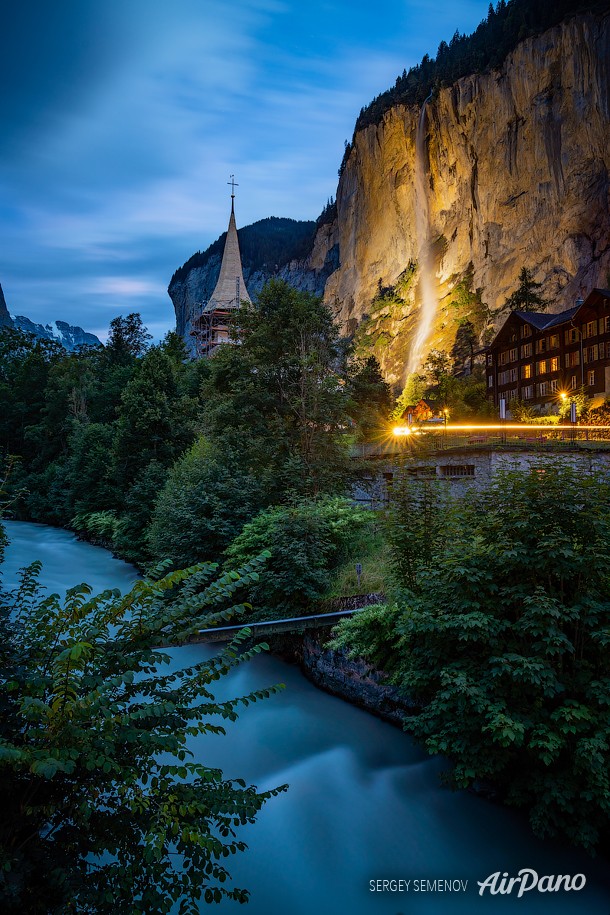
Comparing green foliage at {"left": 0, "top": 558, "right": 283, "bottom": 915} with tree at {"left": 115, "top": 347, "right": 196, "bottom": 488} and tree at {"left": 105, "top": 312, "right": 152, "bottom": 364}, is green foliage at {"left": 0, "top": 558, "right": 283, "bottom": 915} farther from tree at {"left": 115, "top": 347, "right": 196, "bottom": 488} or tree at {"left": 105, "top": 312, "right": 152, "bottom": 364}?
tree at {"left": 105, "top": 312, "right": 152, "bottom": 364}

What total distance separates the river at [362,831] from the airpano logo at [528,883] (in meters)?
0.05

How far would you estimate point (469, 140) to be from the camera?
69.6 m

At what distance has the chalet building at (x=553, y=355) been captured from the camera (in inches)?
1690

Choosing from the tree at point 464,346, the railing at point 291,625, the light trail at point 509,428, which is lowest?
the railing at point 291,625

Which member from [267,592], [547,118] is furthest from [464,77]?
[267,592]

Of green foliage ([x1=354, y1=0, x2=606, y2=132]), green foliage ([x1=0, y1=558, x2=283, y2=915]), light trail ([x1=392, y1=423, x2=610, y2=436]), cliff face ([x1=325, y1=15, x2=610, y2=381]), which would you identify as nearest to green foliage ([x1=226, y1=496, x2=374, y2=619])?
light trail ([x1=392, y1=423, x2=610, y2=436])

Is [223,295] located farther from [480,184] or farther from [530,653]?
[530,653]

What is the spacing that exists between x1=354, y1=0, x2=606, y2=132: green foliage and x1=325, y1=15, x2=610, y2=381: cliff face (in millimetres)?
2188

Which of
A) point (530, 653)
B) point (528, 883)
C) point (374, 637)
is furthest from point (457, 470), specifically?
point (528, 883)

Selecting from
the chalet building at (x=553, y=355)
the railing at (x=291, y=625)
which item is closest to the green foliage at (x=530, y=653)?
the railing at (x=291, y=625)

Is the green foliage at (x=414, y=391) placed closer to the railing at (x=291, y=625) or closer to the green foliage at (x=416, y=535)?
the railing at (x=291, y=625)

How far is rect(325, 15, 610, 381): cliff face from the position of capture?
56.7 m

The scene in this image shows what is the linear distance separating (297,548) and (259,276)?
15885 cm

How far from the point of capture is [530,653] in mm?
6375
